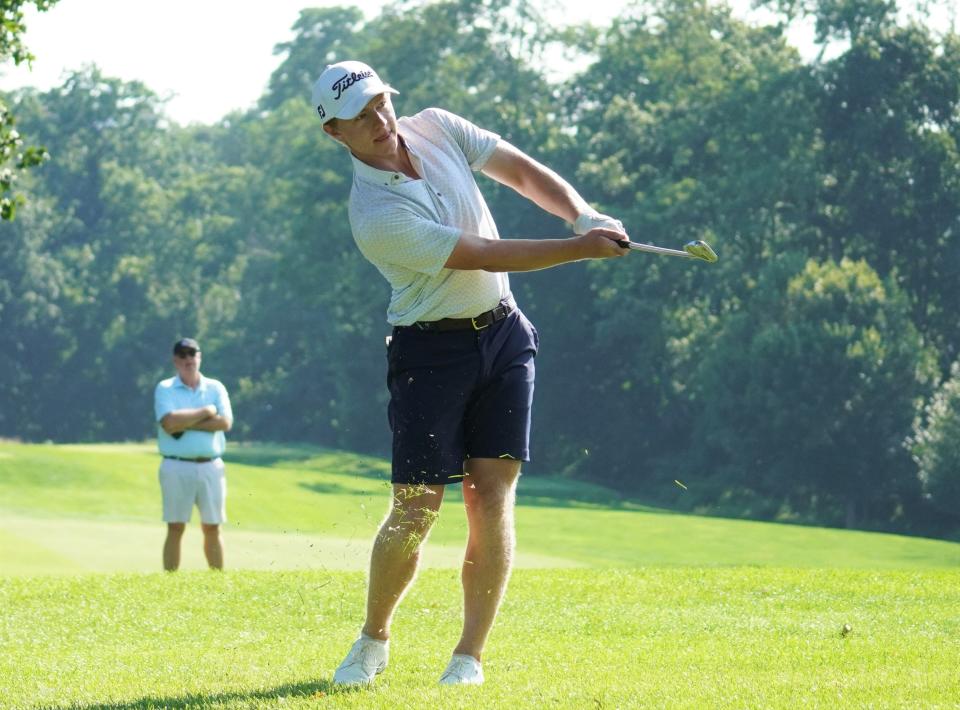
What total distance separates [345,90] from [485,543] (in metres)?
1.75

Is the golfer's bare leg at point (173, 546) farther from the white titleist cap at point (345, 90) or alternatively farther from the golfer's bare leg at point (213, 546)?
the white titleist cap at point (345, 90)

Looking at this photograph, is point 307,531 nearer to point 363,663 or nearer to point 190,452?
point 190,452

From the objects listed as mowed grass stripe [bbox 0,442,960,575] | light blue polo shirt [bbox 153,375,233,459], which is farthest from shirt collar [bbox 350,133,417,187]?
mowed grass stripe [bbox 0,442,960,575]

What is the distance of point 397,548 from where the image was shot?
5945 millimetres

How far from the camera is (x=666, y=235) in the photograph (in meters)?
51.4

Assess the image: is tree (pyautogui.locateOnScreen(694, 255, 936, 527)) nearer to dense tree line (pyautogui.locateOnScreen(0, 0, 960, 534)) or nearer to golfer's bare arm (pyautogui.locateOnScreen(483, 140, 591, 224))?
dense tree line (pyautogui.locateOnScreen(0, 0, 960, 534))

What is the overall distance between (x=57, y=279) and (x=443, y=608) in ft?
220

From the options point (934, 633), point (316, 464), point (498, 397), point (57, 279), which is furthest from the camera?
point (57, 279)

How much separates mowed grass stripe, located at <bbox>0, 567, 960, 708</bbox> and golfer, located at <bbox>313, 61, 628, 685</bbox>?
0.36 m

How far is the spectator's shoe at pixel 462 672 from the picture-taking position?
5.79 metres

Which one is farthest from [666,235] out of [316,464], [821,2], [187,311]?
[187,311]

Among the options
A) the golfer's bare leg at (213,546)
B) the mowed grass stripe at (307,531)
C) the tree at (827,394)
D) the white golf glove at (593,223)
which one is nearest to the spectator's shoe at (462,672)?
the white golf glove at (593,223)

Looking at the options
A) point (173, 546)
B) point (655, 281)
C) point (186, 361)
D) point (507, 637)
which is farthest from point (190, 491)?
point (655, 281)

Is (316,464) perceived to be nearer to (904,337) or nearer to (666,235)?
(666,235)
